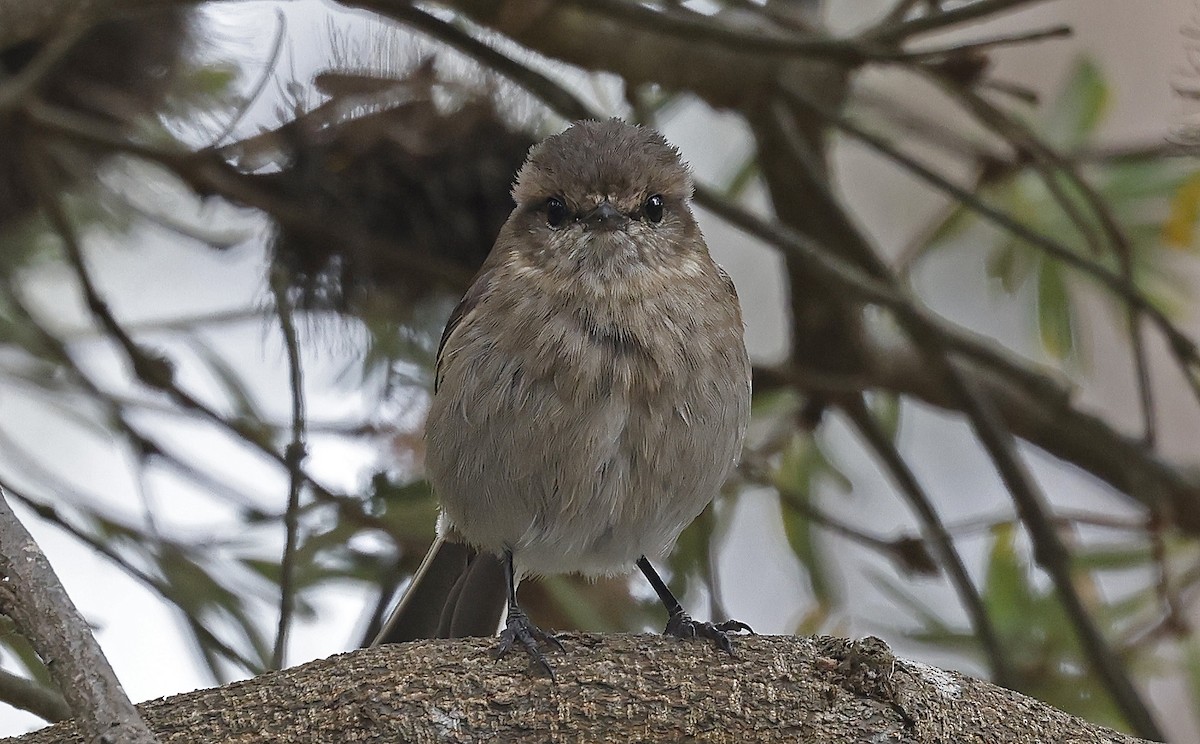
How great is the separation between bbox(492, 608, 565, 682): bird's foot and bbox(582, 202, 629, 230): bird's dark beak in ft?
3.51

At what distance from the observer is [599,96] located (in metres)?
4.12

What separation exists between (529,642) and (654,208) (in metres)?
1.33

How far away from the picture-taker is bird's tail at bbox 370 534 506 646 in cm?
341

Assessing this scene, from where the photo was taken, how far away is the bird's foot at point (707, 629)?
2.52 meters

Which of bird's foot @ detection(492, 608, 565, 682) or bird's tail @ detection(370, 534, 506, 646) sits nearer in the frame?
bird's foot @ detection(492, 608, 565, 682)

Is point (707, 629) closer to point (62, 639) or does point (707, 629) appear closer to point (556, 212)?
point (556, 212)

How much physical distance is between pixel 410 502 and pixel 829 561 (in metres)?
1.50

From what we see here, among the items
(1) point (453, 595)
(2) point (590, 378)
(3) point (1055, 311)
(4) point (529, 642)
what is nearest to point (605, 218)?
(2) point (590, 378)

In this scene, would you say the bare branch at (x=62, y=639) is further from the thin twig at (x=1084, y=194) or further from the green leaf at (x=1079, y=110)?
the green leaf at (x=1079, y=110)

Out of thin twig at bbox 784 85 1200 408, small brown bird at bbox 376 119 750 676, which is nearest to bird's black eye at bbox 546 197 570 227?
small brown bird at bbox 376 119 750 676

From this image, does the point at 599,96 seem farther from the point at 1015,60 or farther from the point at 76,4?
the point at 1015,60

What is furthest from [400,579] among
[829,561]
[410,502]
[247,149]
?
[829,561]

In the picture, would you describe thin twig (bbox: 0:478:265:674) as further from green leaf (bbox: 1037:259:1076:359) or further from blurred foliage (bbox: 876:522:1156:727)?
green leaf (bbox: 1037:259:1076:359)

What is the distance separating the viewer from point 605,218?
125 inches
